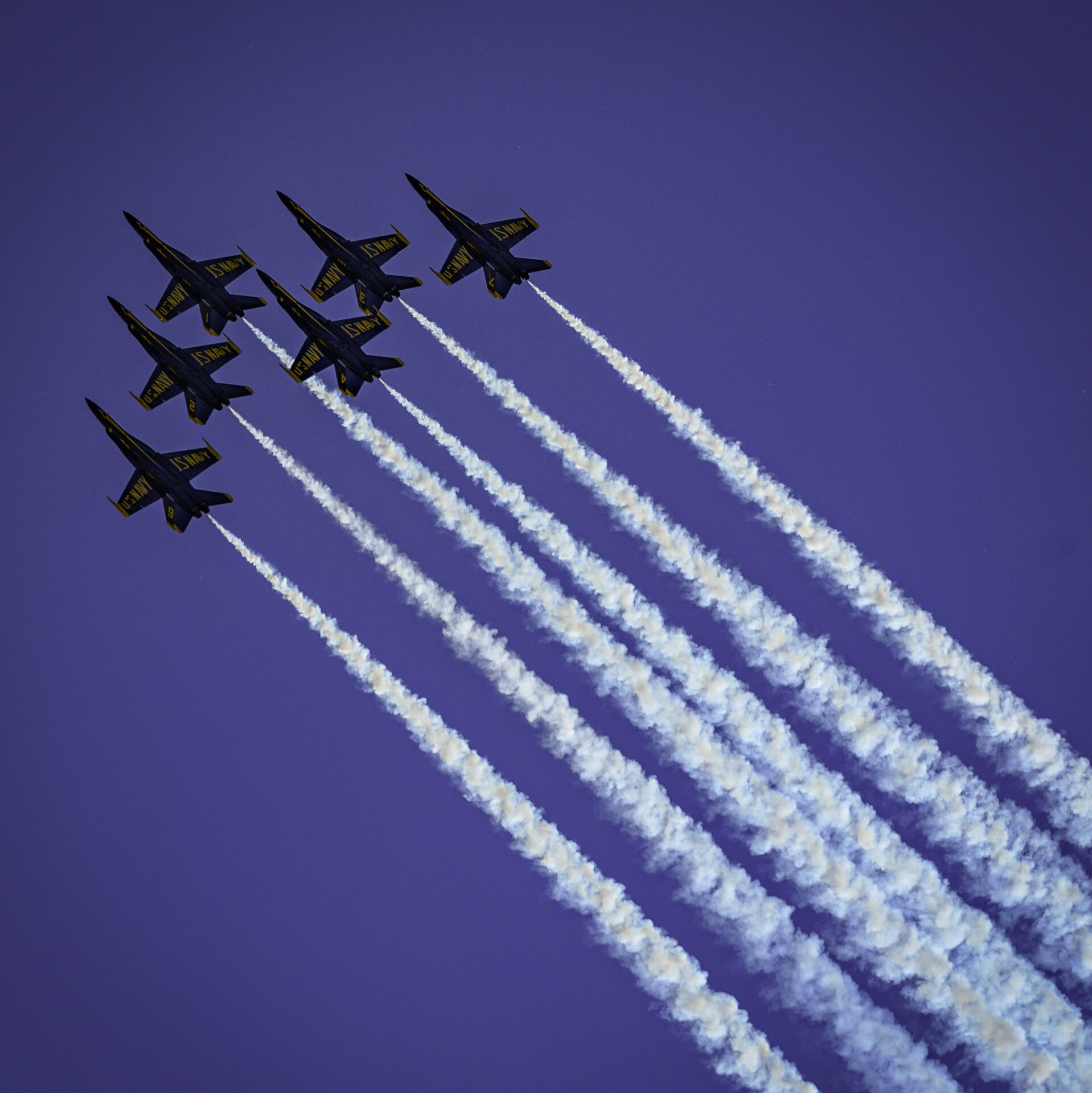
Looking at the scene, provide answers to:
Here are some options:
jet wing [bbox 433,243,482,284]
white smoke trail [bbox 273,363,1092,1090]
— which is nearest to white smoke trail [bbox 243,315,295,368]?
jet wing [bbox 433,243,482,284]

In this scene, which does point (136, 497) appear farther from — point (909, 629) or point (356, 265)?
point (909, 629)

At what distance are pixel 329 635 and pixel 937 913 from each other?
2705cm

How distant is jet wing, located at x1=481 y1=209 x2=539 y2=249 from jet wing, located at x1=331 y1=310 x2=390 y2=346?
6.72m

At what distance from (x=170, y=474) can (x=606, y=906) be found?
2688cm

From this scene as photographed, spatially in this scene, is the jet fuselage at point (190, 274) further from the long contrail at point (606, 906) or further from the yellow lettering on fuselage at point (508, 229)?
the long contrail at point (606, 906)

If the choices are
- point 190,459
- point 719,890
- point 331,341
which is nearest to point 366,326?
point 331,341

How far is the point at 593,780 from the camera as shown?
4053 centimetres

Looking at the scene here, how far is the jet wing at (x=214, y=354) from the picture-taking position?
4741cm

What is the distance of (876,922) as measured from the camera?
38531 mm

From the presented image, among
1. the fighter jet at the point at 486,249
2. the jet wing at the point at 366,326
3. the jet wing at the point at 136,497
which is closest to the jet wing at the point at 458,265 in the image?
the fighter jet at the point at 486,249

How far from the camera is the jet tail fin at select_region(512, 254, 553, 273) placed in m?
47.6

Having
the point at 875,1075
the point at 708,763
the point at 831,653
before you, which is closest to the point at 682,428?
the point at 831,653

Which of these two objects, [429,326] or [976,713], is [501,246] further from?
[976,713]

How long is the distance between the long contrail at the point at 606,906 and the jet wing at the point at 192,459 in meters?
11.4
